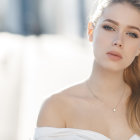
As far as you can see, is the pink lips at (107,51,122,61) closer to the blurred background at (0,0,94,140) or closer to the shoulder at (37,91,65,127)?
the shoulder at (37,91,65,127)

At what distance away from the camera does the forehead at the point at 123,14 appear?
271 centimetres

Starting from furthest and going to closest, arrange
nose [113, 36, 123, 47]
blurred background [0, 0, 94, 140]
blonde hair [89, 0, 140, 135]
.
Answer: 1. blurred background [0, 0, 94, 140]
2. blonde hair [89, 0, 140, 135]
3. nose [113, 36, 123, 47]

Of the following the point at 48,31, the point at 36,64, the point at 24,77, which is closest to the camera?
the point at 24,77

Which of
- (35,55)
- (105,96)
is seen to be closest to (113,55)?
(105,96)

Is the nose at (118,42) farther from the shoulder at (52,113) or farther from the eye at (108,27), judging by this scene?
the shoulder at (52,113)

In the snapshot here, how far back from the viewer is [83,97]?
9.35 ft

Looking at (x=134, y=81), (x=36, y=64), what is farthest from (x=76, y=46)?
(x=134, y=81)

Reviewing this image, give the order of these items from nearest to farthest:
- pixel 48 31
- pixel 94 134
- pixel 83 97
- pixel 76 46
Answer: pixel 94 134 → pixel 83 97 → pixel 76 46 → pixel 48 31

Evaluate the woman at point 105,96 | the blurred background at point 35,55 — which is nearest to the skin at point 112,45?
the woman at point 105,96

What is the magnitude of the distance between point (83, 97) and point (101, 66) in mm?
212

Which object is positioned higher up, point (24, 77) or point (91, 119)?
point (91, 119)

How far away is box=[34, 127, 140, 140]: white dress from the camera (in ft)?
8.73

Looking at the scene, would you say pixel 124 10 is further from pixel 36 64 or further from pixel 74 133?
pixel 36 64

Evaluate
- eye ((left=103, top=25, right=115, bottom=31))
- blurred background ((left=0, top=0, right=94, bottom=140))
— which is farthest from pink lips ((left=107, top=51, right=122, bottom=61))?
blurred background ((left=0, top=0, right=94, bottom=140))
